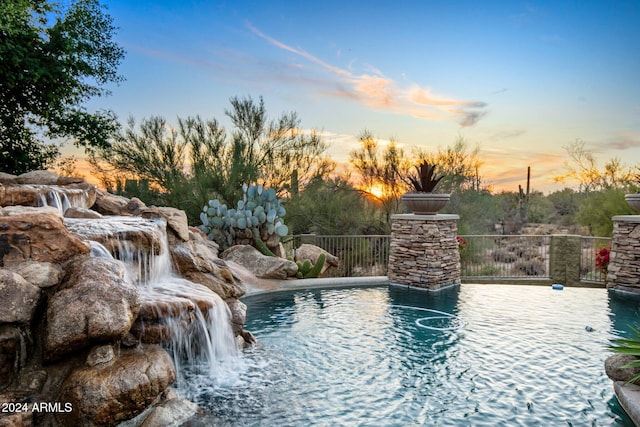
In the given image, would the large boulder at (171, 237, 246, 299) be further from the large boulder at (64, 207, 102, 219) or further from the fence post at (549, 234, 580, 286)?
the fence post at (549, 234, 580, 286)

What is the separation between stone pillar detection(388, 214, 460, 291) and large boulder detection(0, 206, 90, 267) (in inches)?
264

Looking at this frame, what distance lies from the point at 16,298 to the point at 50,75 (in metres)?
8.47

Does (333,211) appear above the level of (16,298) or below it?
above

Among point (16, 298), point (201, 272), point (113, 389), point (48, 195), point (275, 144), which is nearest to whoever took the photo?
point (113, 389)

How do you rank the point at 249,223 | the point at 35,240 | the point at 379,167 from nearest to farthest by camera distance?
the point at 35,240, the point at 249,223, the point at 379,167

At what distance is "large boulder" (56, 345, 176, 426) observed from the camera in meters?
3.06

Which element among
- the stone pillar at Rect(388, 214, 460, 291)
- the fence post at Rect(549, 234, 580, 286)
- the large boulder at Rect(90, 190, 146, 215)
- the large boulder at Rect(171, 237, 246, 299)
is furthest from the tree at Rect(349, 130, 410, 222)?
the large boulder at Rect(171, 237, 246, 299)

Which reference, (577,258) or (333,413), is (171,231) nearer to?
(333,413)

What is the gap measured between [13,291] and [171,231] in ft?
9.85

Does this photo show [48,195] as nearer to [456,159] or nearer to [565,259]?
[565,259]

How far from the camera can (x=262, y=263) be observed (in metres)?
9.72

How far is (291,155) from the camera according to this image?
48.6 ft

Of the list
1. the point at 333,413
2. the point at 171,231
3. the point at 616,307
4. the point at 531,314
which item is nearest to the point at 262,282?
the point at 171,231

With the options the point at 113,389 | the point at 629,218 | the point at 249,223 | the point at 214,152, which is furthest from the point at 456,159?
the point at 113,389
